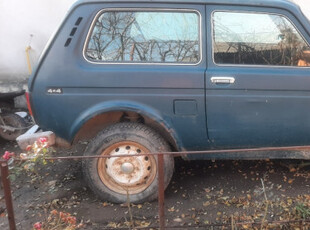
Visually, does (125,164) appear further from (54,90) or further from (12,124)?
(12,124)

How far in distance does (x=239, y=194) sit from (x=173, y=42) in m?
1.73

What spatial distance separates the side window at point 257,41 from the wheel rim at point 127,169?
1.21 meters

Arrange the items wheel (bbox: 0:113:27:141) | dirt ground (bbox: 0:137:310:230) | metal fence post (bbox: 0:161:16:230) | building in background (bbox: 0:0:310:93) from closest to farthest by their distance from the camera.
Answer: metal fence post (bbox: 0:161:16:230) → dirt ground (bbox: 0:137:310:230) → wheel (bbox: 0:113:27:141) → building in background (bbox: 0:0:310:93)

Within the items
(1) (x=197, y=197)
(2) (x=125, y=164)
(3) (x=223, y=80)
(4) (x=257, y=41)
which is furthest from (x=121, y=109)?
(4) (x=257, y=41)

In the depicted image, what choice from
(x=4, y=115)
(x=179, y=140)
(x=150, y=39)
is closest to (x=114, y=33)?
(x=150, y=39)

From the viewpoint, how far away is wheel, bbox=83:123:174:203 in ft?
11.4

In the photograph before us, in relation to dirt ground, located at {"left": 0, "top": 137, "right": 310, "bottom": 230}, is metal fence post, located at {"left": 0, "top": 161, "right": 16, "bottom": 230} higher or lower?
higher

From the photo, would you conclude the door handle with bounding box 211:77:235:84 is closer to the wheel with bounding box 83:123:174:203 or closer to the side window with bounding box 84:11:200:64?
the side window with bounding box 84:11:200:64

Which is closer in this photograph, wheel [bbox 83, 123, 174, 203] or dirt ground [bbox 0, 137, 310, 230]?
dirt ground [bbox 0, 137, 310, 230]

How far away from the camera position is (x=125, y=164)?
11.6 feet

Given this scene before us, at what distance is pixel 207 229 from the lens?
3141mm

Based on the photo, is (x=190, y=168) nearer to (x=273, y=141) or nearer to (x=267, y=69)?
(x=273, y=141)

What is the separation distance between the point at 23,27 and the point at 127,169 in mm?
5002

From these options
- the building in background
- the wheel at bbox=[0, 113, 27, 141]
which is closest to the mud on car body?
the wheel at bbox=[0, 113, 27, 141]
